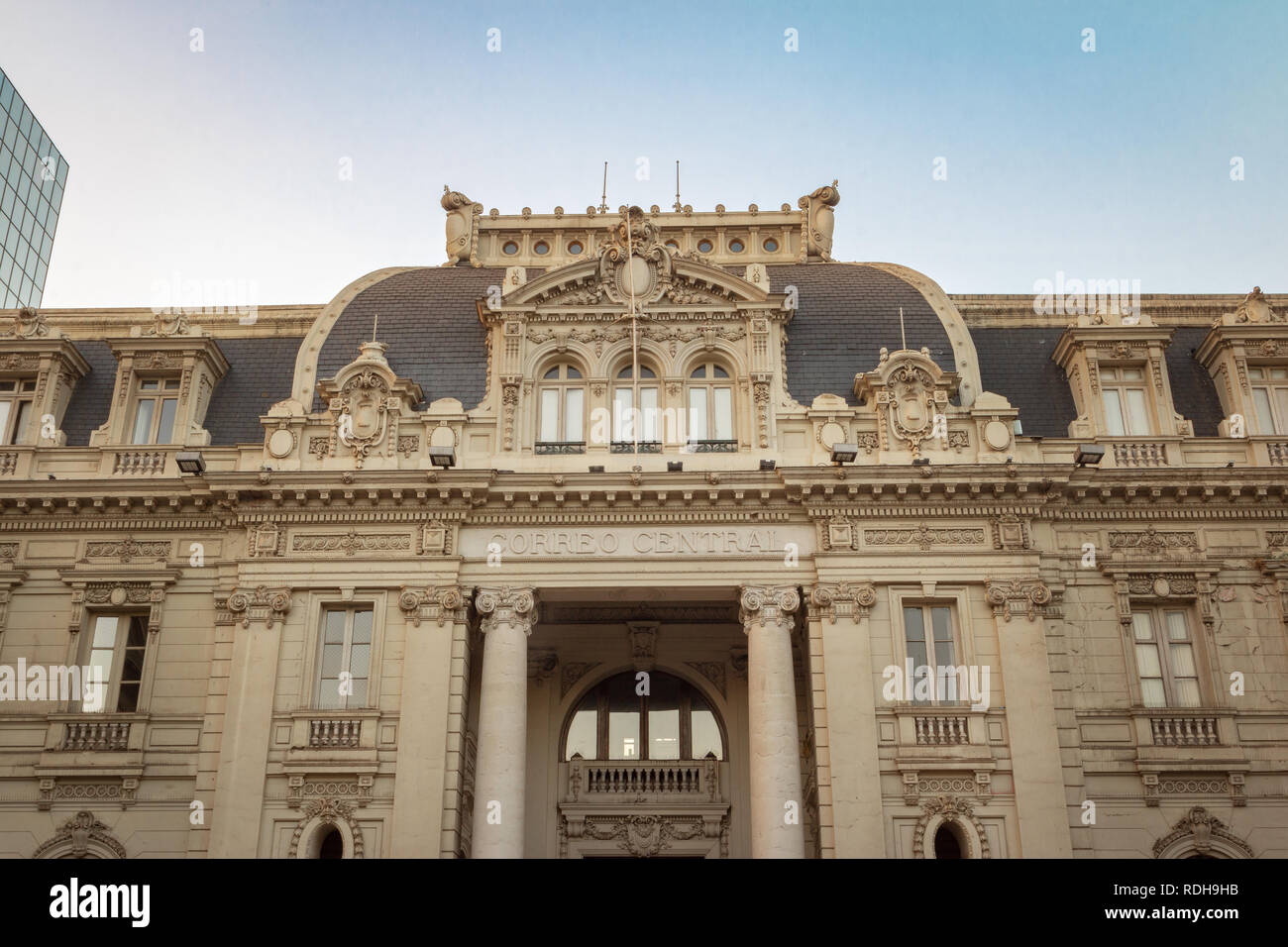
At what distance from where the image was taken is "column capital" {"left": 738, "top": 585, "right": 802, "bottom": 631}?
1051 inches

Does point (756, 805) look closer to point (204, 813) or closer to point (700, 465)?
point (700, 465)

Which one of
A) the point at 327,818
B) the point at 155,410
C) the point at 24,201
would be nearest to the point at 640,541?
the point at 327,818

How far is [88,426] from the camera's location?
30.3m

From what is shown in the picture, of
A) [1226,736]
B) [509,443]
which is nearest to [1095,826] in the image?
[1226,736]

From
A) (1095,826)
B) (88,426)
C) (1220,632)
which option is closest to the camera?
(1095,826)

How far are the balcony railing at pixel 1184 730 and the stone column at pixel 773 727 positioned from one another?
24.2ft

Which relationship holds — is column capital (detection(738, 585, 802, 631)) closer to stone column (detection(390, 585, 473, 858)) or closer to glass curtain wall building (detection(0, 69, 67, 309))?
stone column (detection(390, 585, 473, 858))

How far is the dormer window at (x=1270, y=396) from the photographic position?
96.4 feet

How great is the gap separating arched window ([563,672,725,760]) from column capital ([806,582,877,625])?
18.3ft

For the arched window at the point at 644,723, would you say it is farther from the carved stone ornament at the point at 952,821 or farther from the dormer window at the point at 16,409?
the dormer window at the point at 16,409

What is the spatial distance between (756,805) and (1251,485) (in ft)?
42.0

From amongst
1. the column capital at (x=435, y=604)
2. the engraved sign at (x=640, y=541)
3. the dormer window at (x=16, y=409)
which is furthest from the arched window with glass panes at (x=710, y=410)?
the dormer window at (x=16, y=409)

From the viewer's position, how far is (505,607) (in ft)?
88.2

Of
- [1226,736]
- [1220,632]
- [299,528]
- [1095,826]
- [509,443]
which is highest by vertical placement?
[509,443]
